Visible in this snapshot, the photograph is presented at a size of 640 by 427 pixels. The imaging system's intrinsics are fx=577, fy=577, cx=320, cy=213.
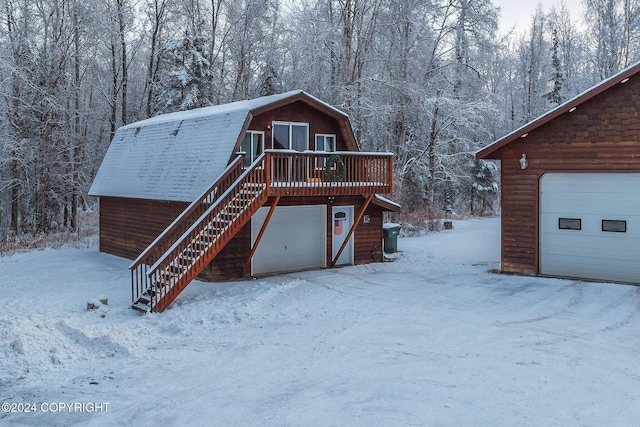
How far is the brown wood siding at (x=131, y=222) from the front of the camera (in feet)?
57.4

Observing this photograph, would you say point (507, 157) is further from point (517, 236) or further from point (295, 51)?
point (295, 51)

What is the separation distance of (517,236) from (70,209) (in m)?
23.4

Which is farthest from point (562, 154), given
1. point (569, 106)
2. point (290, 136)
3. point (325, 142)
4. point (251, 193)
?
point (251, 193)

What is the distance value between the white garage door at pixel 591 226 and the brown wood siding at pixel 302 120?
6.59 meters

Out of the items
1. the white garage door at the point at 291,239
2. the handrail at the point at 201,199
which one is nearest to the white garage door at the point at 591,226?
the white garage door at the point at 291,239

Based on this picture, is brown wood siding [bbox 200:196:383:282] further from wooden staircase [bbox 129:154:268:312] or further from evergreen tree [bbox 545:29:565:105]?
evergreen tree [bbox 545:29:565:105]

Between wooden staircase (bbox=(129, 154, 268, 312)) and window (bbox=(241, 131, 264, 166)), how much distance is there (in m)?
1.35

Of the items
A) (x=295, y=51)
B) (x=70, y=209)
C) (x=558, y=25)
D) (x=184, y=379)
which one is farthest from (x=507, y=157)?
(x=558, y=25)

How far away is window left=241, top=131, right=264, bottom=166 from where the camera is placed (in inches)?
654

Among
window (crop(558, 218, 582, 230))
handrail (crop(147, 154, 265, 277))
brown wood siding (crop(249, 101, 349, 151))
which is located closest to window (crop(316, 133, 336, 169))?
brown wood siding (crop(249, 101, 349, 151))

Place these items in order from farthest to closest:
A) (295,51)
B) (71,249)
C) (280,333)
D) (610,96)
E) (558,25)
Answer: (558,25)
(295,51)
(71,249)
(610,96)
(280,333)

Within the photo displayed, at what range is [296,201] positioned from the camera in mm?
17031

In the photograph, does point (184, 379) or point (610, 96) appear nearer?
point (184, 379)

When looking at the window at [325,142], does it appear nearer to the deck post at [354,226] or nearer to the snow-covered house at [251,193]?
the snow-covered house at [251,193]
